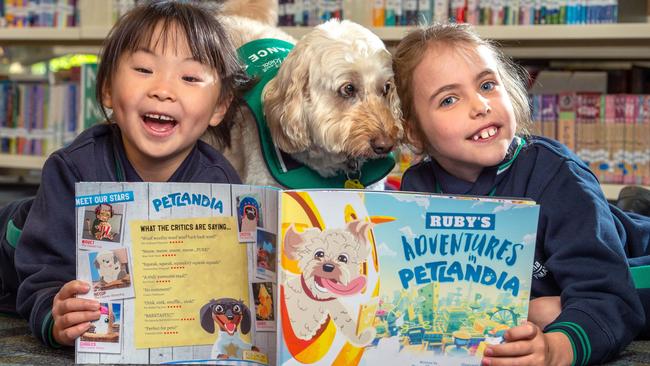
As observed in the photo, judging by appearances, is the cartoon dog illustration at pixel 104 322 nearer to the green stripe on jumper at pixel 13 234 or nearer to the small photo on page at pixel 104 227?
the small photo on page at pixel 104 227

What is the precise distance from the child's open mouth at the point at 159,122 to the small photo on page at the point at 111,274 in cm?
28

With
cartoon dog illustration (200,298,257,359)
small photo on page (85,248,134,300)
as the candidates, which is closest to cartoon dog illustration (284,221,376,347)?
cartoon dog illustration (200,298,257,359)

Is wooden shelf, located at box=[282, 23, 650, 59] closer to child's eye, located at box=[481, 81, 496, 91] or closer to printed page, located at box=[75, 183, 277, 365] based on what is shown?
child's eye, located at box=[481, 81, 496, 91]

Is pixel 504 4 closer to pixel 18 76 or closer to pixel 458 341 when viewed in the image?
pixel 458 341

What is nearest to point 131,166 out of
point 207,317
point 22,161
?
point 207,317

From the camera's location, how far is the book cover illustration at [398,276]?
37.7 inches

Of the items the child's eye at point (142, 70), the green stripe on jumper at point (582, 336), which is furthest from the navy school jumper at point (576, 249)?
the child's eye at point (142, 70)

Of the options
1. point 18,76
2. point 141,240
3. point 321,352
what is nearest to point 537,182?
point 321,352

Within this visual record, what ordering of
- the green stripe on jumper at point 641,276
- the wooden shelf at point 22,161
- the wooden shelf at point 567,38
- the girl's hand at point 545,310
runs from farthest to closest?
the wooden shelf at point 22,161 → the wooden shelf at point 567,38 → the green stripe on jumper at point 641,276 → the girl's hand at point 545,310

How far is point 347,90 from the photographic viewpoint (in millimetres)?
1516

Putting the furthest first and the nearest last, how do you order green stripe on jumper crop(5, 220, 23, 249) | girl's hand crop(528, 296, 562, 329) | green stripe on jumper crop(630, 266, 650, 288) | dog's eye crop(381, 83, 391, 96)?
dog's eye crop(381, 83, 391, 96) → green stripe on jumper crop(5, 220, 23, 249) → green stripe on jumper crop(630, 266, 650, 288) → girl's hand crop(528, 296, 562, 329)

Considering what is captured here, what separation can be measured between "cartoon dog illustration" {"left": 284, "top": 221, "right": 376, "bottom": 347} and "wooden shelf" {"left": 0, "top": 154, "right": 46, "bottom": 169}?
2116 mm

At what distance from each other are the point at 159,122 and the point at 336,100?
38 centimetres

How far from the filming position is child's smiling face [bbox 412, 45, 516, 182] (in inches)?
47.6
